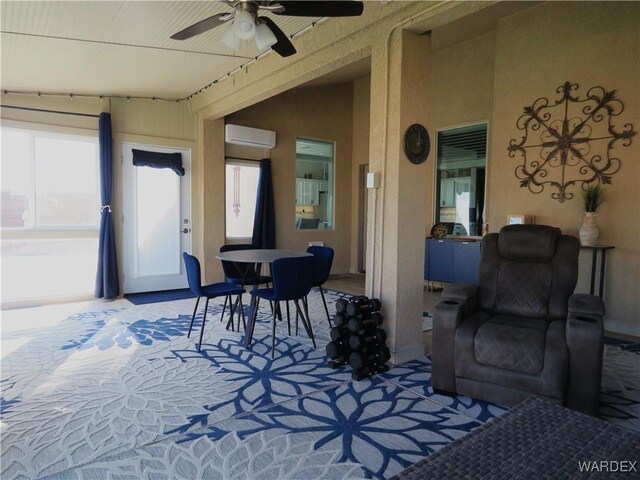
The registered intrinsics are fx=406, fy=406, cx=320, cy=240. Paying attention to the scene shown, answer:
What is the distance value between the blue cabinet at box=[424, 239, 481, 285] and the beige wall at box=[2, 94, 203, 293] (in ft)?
11.7

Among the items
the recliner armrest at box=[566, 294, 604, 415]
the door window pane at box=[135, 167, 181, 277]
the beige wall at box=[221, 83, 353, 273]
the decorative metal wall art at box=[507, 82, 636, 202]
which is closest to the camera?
the recliner armrest at box=[566, 294, 604, 415]

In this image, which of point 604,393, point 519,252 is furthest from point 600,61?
point 604,393

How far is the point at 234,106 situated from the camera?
5379 millimetres

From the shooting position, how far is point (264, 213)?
6660 millimetres

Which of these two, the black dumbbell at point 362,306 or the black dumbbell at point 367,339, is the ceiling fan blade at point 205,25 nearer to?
the black dumbbell at point 362,306

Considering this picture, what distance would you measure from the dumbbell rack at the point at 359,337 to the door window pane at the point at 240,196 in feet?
12.6

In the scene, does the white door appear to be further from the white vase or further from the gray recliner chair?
the white vase

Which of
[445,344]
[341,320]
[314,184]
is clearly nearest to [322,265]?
[341,320]

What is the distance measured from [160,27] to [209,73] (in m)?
1.44

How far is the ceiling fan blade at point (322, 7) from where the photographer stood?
2.45m

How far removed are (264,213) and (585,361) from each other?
510 cm

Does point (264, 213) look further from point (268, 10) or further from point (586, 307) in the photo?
point (586, 307)

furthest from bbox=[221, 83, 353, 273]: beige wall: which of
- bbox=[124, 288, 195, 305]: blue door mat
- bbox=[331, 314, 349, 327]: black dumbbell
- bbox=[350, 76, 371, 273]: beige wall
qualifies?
bbox=[331, 314, 349, 327]: black dumbbell

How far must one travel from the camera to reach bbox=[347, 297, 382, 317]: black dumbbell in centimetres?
314
